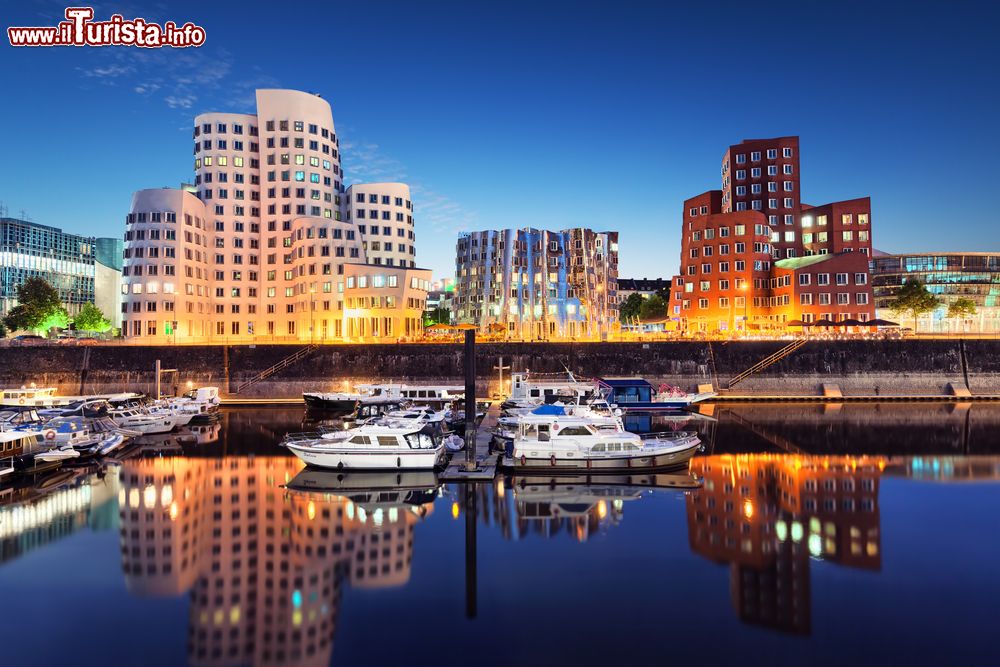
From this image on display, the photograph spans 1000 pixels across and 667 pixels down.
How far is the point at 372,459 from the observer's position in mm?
36438

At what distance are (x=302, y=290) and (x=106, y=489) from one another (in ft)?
233

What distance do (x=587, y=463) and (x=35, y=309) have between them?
116584mm

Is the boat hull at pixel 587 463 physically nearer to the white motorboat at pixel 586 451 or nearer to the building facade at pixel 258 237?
the white motorboat at pixel 586 451

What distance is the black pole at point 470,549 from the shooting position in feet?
65.7

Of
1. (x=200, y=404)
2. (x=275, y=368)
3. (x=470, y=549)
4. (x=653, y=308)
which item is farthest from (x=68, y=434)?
(x=653, y=308)

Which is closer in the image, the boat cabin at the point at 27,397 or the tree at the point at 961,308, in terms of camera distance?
the boat cabin at the point at 27,397

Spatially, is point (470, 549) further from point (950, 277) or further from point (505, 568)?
point (950, 277)

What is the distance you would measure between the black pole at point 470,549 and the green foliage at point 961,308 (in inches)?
5325

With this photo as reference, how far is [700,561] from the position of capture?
23172 mm

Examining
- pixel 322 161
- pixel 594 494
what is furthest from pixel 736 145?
pixel 594 494

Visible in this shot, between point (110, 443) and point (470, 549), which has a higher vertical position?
point (110, 443)

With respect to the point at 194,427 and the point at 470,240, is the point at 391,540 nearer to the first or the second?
the point at 194,427

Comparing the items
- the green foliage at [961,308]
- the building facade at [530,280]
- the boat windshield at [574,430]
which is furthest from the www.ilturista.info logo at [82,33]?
the green foliage at [961,308]

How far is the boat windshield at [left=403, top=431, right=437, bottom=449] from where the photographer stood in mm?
36500
